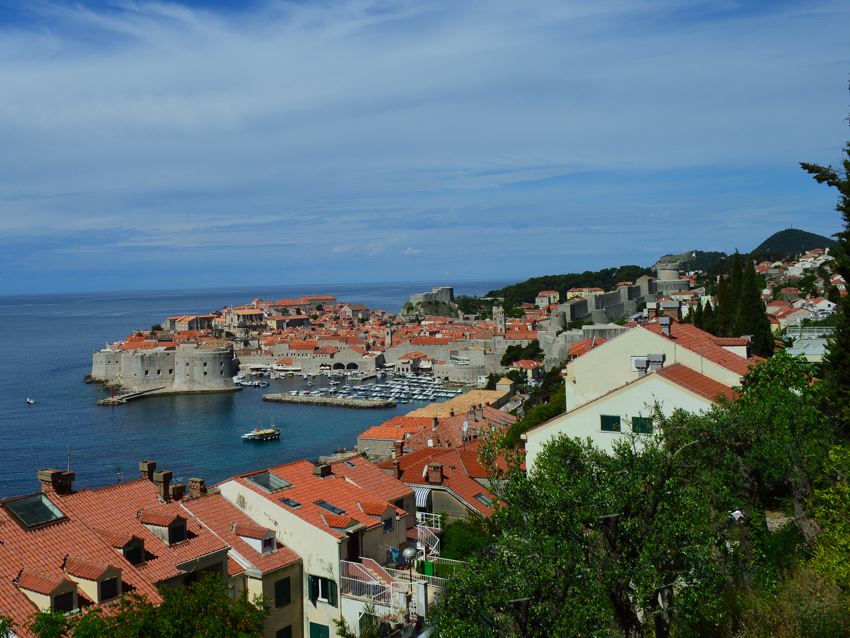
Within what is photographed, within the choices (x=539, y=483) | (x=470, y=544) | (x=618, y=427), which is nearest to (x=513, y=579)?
(x=539, y=483)

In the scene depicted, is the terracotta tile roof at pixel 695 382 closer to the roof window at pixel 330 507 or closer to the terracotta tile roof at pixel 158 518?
the roof window at pixel 330 507

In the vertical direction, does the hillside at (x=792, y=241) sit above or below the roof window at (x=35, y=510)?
above

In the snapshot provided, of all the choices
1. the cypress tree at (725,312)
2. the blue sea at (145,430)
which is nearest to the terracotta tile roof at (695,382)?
the cypress tree at (725,312)

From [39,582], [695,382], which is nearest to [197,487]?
[39,582]

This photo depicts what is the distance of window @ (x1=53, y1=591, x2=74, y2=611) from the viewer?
4453mm

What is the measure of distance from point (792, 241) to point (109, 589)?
111313 millimetres

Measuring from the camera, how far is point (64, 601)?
14.8ft

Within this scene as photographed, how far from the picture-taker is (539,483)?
4004 mm

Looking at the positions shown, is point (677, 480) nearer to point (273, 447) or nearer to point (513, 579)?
point (513, 579)

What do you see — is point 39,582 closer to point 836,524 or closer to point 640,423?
point 640,423

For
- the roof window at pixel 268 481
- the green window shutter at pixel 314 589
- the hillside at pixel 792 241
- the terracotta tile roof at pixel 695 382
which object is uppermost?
the hillside at pixel 792 241

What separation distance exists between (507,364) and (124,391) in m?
25.1

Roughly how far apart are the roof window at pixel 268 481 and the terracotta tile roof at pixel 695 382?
4.01 metres

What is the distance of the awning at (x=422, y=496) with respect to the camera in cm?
906
